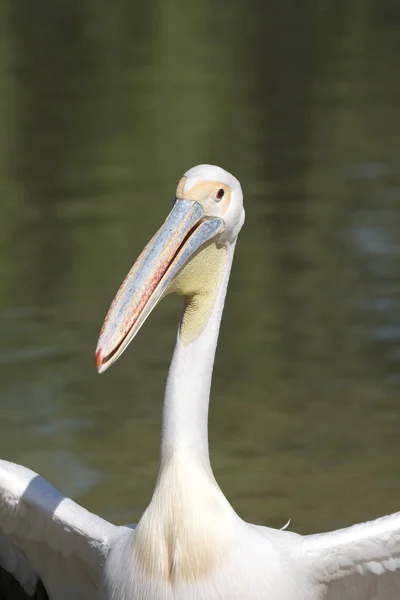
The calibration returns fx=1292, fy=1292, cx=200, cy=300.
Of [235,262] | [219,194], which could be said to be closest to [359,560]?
[219,194]

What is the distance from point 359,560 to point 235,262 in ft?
19.5

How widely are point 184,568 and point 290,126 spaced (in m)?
11.3

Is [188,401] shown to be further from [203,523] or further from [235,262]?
[235,262]

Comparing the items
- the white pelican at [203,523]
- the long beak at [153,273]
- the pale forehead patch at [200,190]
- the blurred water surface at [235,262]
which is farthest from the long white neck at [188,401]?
the blurred water surface at [235,262]

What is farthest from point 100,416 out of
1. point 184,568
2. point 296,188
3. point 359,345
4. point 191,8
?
point 191,8

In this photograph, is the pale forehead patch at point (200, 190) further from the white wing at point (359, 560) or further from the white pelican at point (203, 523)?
the white wing at point (359, 560)

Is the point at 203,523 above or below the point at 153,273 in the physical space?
below

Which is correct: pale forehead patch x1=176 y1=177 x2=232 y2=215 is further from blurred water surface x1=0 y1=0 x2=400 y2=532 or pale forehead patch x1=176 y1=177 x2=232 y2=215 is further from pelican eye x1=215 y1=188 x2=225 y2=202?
blurred water surface x1=0 y1=0 x2=400 y2=532

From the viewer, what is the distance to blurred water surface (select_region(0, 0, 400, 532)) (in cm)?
629

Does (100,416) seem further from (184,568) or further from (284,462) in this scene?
(184,568)

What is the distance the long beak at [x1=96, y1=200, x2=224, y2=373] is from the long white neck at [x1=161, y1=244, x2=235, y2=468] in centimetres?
22

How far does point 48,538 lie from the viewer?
4062 mm

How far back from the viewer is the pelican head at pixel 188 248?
11.0 ft

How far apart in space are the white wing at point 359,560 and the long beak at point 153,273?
33.0 inches
